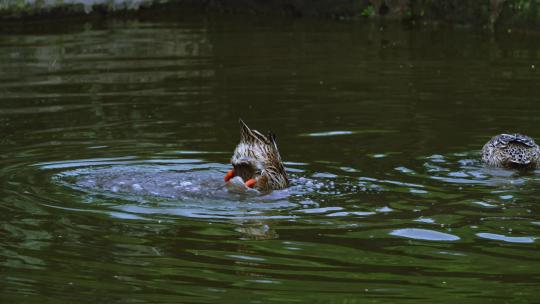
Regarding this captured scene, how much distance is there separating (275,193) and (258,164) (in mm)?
306

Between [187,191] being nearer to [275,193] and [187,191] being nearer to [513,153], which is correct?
[275,193]

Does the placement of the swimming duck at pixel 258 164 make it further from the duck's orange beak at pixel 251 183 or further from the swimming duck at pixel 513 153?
the swimming duck at pixel 513 153

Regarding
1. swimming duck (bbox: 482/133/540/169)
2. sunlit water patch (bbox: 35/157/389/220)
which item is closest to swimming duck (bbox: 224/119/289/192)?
sunlit water patch (bbox: 35/157/389/220)

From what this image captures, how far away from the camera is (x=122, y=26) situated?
21.5 metres

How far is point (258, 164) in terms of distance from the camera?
30.4 feet

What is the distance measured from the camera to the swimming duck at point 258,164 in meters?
9.23

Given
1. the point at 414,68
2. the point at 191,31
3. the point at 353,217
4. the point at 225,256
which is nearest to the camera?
the point at 225,256

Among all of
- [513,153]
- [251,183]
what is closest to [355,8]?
[513,153]

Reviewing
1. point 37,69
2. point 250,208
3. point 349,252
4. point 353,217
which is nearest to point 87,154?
point 250,208

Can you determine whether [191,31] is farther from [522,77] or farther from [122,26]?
[522,77]

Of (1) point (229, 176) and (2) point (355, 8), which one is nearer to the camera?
(1) point (229, 176)

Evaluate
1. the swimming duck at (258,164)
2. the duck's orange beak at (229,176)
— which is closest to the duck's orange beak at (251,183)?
the swimming duck at (258,164)

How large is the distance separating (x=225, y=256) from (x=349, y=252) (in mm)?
853

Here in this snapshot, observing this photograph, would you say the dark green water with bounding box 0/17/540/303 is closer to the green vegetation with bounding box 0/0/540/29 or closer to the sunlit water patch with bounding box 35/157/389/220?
the sunlit water patch with bounding box 35/157/389/220
